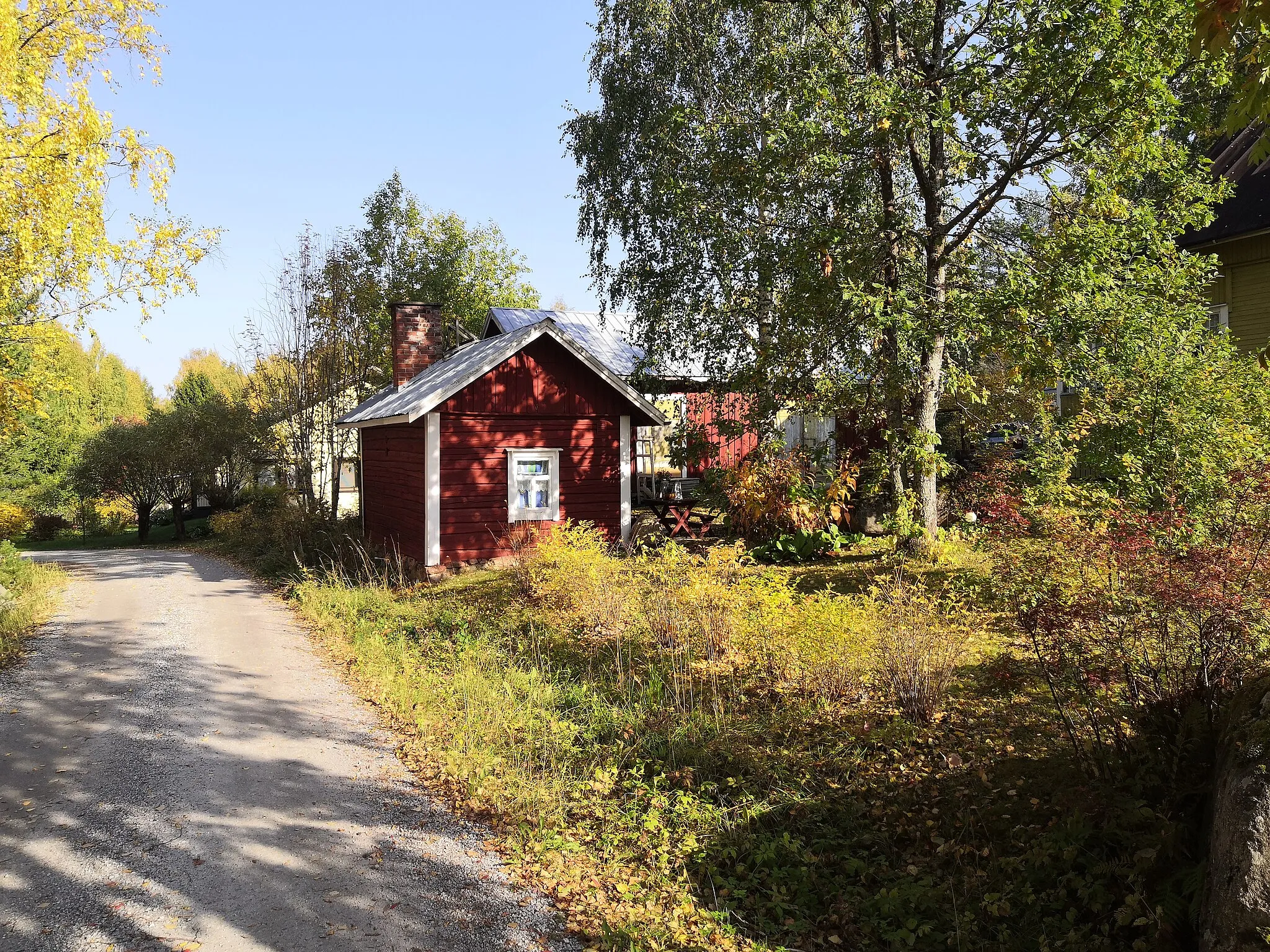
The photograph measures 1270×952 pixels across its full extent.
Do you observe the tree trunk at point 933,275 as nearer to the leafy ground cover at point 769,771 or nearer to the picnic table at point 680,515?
the leafy ground cover at point 769,771

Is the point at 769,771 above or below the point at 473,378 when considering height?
below

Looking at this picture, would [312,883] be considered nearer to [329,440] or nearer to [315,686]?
[315,686]

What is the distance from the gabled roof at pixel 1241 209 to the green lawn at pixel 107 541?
30.8 metres

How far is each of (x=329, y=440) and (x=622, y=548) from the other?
11.3 metres

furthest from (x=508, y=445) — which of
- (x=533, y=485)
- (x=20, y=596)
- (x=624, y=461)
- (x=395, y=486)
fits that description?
(x=20, y=596)

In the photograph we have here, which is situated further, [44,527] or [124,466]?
[44,527]

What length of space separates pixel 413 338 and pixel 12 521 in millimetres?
21293

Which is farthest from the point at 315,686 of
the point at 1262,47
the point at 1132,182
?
the point at 1132,182

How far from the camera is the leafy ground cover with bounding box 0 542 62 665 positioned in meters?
10.6

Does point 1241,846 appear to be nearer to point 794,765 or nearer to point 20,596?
point 794,765

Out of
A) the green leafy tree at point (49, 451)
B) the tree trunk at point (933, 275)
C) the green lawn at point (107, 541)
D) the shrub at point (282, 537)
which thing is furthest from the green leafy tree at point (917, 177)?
the green leafy tree at point (49, 451)

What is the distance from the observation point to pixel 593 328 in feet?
77.8

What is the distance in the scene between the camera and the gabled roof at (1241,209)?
1564 cm

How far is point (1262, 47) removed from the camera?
3.98 metres
